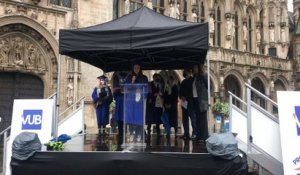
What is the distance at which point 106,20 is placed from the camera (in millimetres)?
20750

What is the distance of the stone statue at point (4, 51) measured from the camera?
56.4 ft

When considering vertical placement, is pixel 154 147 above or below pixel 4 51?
below

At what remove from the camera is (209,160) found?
6.31 metres

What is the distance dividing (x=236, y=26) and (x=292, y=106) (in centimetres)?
2365

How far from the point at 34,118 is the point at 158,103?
3.32m

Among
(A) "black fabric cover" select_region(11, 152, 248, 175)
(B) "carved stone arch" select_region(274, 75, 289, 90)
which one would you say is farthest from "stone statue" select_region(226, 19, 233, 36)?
(A) "black fabric cover" select_region(11, 152, 248, 175)

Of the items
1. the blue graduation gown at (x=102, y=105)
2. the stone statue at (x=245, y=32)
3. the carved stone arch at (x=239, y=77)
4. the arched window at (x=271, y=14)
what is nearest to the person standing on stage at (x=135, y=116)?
the blue graduation gown at (x=102, y=105)

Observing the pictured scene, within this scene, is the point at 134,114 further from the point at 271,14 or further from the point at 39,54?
the point at 271,14

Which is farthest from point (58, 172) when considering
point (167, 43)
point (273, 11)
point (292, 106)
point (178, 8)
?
point (273, 11)

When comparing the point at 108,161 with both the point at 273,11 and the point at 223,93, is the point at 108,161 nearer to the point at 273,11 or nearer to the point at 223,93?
the point at 223,93

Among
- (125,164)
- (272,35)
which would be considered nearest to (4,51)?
(125,164)

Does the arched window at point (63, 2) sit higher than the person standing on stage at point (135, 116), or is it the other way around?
the arched window at point (63, 2)

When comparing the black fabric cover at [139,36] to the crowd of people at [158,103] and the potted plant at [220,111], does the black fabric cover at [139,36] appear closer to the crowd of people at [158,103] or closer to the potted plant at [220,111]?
the crowd of people at [158,103]

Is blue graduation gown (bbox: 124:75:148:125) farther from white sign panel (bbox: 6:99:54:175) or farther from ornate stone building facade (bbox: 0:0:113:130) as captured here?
ornate stone building facade (bbox: 0:0:113:130)
